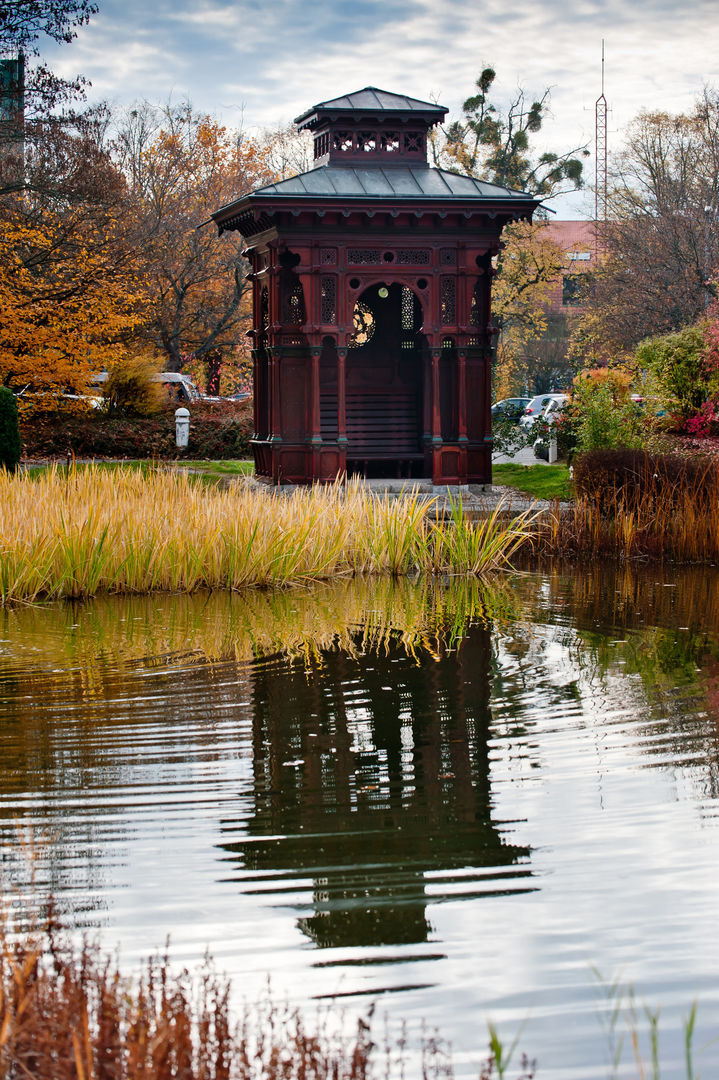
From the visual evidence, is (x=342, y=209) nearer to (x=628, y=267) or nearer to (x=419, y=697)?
(x=419, y=697)

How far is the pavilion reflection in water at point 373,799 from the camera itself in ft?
15.4

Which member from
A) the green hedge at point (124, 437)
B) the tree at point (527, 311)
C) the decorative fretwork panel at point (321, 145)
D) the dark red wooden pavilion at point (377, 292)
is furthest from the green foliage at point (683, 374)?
the tree at point (527, 311)

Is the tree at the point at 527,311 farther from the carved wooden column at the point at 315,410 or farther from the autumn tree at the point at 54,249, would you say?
the carved wooden column at the point at 315,410

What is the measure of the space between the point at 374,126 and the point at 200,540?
9514mm

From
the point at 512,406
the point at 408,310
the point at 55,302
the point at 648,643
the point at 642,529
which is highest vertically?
the point at 55,302

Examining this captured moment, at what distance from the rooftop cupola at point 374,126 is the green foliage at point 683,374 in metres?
6.36

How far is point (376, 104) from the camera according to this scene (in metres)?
19.3

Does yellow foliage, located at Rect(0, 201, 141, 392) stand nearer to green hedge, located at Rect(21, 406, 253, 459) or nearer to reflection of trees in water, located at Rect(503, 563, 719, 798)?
green hedge, located at Rect(21, 406, 253, 459)

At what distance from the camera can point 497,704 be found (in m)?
7.83

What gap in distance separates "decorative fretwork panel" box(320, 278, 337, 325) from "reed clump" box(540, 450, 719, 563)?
5.06 meters

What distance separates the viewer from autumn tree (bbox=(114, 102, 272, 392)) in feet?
128

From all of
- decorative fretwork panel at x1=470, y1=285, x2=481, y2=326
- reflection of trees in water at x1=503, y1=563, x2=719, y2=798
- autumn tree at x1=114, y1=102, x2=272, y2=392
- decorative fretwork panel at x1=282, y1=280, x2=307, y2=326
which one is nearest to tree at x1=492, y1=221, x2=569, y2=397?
autumn tree at x1=114, y1=102, x2=272, y2=392

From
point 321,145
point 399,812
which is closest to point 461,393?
point 321,145

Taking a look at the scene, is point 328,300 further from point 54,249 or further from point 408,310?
point 54,249
